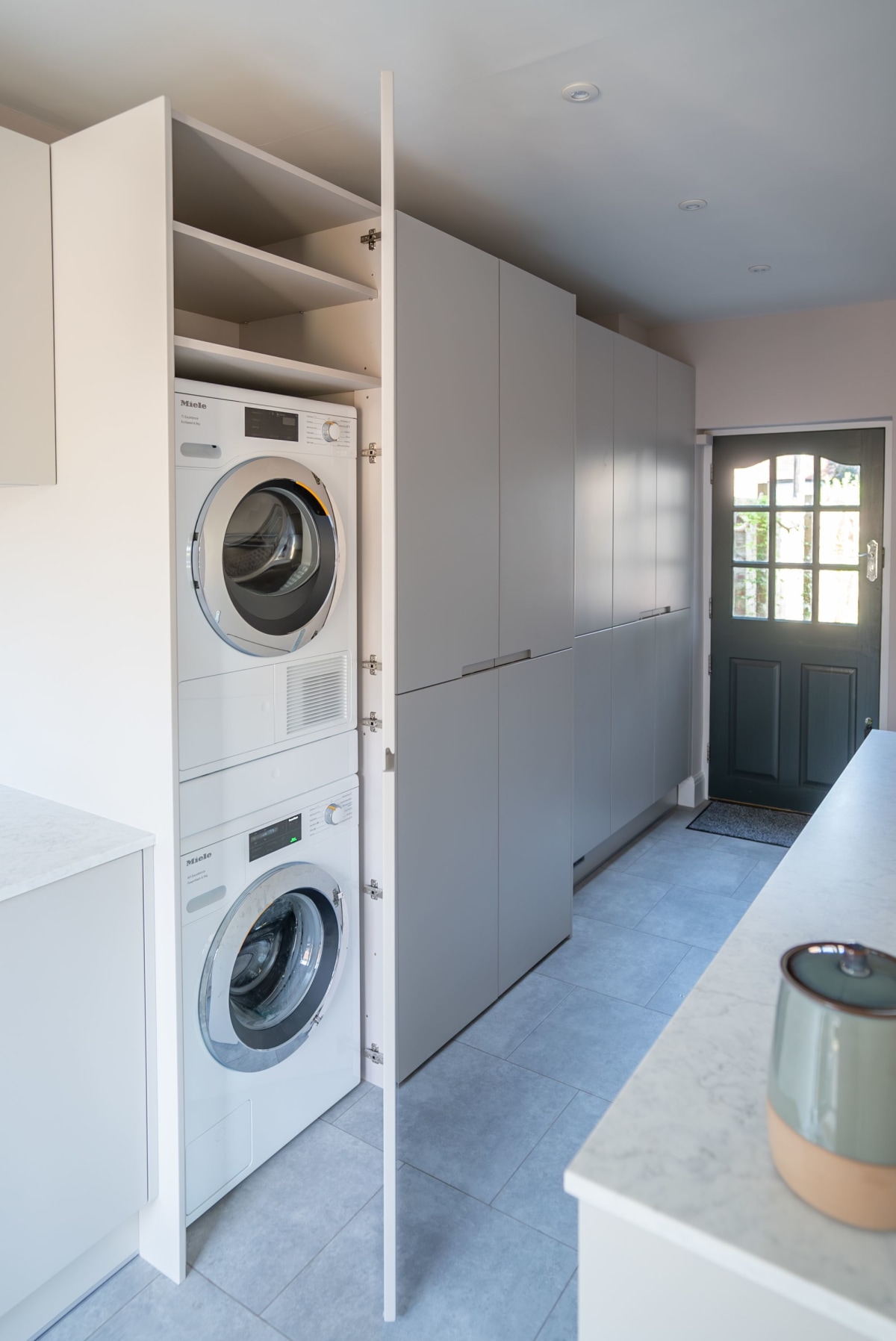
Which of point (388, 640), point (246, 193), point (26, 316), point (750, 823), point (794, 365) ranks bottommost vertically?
point (750, 823)

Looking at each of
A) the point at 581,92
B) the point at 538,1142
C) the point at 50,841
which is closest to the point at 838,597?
the point at 581,92

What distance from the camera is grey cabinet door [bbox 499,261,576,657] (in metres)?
2.65

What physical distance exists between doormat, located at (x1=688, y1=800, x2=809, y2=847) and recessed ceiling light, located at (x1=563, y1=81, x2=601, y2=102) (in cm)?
321

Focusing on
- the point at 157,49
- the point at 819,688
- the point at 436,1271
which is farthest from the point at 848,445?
the point at 436,1271

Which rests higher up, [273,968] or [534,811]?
[534,811]

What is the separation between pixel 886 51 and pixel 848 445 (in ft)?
8.59

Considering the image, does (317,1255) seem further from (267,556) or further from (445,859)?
(267,556)

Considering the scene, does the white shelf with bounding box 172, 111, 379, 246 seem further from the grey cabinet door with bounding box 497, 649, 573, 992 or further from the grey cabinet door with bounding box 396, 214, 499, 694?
the grey cabinet door with bounding box 497, 649, 573, 992

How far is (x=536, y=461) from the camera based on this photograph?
281 centimetres

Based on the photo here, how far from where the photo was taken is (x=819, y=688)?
448cm

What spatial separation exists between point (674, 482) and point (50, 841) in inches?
134

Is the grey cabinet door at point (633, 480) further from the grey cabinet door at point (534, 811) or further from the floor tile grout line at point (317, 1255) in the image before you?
the floor tile grout line at point (317, 1255)

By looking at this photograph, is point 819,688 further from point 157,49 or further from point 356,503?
point 157,49

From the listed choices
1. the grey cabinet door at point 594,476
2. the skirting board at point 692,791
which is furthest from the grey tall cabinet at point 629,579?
the skirting board at point 692,791
